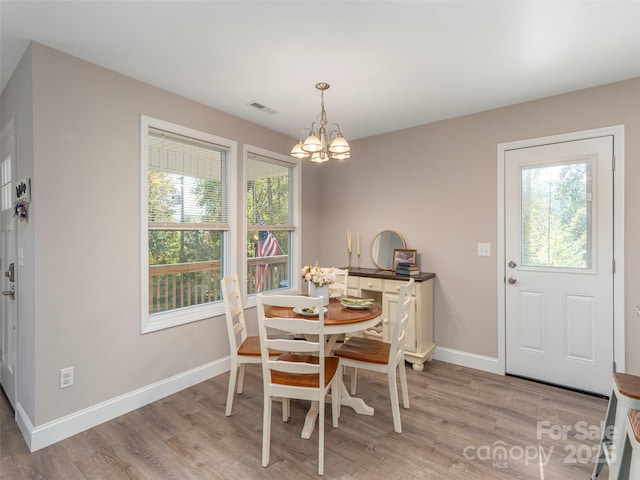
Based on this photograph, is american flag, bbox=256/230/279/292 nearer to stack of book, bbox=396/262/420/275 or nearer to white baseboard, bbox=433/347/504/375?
stack of book, bbox=396/262/420/275

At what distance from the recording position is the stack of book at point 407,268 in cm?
342

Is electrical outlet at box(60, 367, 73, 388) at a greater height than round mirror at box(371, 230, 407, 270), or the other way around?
round mirror at box(371, 230, 407, 270)

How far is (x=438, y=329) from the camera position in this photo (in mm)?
3541

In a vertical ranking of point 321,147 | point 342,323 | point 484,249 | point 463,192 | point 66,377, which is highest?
point 321,147

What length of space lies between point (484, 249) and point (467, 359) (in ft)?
3.73

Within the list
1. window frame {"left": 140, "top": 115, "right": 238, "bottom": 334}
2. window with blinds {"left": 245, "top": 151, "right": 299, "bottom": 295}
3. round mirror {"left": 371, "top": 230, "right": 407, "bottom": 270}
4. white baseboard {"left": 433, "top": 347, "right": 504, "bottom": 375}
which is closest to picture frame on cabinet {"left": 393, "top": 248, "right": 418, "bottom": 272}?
round mirror {"left": 371, "top": 230, "right": 407, "bottom": 270}

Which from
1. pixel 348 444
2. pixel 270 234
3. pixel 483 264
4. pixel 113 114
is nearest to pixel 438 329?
pixel 483 264

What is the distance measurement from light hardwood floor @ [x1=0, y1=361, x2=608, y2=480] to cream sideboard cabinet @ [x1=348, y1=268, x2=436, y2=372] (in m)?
0.52

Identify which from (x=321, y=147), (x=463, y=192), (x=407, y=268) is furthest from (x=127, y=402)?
(x=463, y=192)

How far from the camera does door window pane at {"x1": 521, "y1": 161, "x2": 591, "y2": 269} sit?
→ 277 centimetres

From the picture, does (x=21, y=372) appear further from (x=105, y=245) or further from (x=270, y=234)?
(x=270, y=234)

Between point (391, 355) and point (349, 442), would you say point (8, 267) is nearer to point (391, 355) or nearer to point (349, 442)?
point (349, 442)

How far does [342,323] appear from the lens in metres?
2.12

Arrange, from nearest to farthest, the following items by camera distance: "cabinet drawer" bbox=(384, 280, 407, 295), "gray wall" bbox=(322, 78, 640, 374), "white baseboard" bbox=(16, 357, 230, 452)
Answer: "white baseboard" bbox=(16, 357, 230, 452)
"gray wall" bbox=(322, 78, 640, 374)
"cabinet drawer" bbox=(384, 280, 407, 295)
